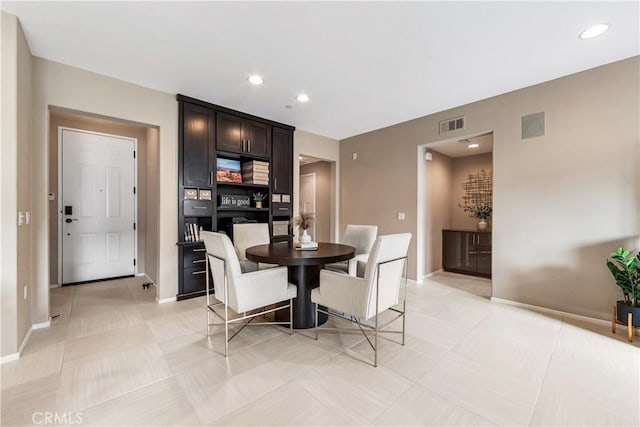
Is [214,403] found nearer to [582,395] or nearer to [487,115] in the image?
[582,395]

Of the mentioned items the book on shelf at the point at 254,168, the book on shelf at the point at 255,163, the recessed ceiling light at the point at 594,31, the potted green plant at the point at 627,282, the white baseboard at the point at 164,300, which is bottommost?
the white baseboard at the point at 164,300

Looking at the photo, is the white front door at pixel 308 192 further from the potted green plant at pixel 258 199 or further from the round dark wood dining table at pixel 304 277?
the round dark wood dining table at pixel 304 277

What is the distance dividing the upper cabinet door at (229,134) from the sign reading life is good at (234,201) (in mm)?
687

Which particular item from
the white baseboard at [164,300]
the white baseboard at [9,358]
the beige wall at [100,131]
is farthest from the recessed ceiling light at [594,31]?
the white baseboard at [9,358]

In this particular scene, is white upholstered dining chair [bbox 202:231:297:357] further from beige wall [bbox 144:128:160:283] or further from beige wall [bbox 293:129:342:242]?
beige wall [bbox 293:129:342:242]

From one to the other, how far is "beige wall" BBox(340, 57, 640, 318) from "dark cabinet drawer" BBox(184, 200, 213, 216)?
12.0 feet

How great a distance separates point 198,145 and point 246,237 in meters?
1.44

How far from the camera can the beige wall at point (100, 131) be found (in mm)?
3787

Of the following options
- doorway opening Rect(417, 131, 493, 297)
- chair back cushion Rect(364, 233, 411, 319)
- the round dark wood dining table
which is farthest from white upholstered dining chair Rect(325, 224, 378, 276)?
doorway opening Rect(417, 131, 493, 297)

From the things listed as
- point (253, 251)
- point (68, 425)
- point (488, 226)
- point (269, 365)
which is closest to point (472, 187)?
point (488, 226)

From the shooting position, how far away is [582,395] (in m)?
1.64

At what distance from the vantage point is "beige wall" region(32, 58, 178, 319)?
Answer: 2508 mm

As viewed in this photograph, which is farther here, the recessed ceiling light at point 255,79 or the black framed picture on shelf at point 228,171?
the black framed picture on shelf at point 228,171

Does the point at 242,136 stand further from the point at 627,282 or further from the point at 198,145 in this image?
the point at 627,282
